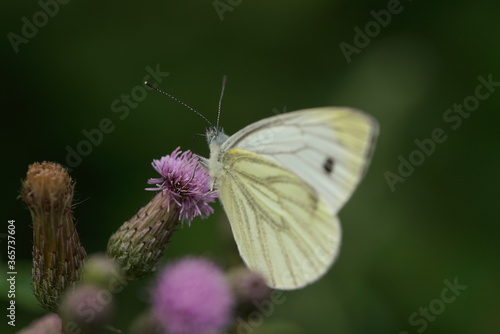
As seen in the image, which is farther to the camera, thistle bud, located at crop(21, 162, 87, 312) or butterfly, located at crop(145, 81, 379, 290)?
butterfly, located at crop(145, 81, 379, 290)

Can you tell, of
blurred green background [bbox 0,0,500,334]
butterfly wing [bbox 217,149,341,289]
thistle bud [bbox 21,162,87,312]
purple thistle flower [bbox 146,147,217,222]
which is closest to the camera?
thistle bud [bbox 21,162,87,312]

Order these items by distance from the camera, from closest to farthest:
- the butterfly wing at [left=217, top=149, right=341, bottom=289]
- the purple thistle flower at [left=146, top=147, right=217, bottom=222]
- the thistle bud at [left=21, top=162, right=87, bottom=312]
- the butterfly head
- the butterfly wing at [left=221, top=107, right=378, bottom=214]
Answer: the thistle bud at [left=21, top=162, right=87, bottom=312]
the butterfly wing at [left=221, top=107, right=378, bottom=214]
the butterfly wing at [left=217, top=149, right=341, bottom=289]
the purple thistle flower at [left=146, top=147, right=217, bottom=222]
the butterfly head

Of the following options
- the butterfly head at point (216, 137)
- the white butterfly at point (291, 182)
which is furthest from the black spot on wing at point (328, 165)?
the butterfly head at point (216, 137)

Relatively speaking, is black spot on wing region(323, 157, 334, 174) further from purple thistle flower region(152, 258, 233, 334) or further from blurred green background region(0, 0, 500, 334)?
blurred green background region(0, 0, 500, 334)

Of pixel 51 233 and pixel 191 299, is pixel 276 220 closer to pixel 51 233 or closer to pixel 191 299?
pixel 191 299

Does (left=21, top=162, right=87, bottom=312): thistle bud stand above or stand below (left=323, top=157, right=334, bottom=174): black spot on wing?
above

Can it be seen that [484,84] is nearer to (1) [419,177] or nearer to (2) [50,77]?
(1) [419,177]

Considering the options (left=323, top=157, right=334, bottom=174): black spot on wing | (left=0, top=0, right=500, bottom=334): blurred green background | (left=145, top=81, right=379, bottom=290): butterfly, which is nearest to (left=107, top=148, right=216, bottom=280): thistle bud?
(left=145, top=81, right=379, bottom=290): butterfly

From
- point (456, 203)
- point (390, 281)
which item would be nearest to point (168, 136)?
point (390, 281)

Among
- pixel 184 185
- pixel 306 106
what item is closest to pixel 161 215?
pixel 184 185
